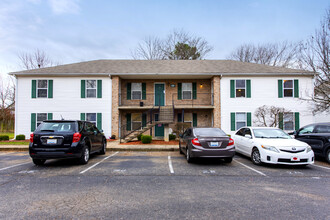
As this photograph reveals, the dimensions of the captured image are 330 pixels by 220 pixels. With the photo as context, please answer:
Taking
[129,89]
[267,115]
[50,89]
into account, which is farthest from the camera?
[129,89]

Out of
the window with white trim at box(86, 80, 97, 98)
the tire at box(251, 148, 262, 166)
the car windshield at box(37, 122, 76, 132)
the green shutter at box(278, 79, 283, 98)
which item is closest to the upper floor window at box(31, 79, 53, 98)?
the window with white trim at box(86, 80, 97, 98)

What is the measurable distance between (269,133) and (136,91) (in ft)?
36.7

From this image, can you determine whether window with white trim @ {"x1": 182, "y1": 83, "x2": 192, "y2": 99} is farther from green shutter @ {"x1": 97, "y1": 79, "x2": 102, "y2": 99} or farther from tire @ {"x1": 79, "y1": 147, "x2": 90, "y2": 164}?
tire @ {"x1": 79, "y1": 147, "x2": 90, "y2": 164}

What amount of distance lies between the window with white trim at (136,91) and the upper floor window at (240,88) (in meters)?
7.38

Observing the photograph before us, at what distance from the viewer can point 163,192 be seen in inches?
165

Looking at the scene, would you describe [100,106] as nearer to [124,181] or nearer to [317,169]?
[124,181]

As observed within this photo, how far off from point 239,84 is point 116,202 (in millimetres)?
13776

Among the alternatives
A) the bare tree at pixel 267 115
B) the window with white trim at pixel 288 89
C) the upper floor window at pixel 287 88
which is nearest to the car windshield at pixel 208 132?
the bare tree at pixel 267 115

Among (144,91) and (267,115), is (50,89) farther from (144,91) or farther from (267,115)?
(267,115)

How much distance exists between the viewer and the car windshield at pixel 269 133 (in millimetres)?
7480

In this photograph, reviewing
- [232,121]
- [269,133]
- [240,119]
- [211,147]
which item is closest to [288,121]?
[240,119]

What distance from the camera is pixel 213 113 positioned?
15133 mm

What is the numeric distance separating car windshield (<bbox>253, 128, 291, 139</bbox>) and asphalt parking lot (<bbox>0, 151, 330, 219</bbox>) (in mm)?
1265

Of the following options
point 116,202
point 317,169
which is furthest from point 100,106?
point 317,169
